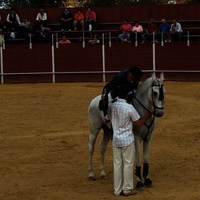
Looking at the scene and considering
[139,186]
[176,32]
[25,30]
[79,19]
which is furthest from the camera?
[79,19]

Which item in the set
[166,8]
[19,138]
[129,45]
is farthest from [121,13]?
[19,138]

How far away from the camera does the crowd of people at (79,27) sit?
24.5m

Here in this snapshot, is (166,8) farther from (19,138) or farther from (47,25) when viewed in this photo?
(19,138)

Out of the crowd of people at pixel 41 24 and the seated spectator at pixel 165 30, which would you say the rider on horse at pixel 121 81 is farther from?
the crowd of people at pixel 41 24

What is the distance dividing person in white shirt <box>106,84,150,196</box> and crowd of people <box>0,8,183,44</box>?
16527mm

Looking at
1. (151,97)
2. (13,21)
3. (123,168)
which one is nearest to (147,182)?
(123,168)

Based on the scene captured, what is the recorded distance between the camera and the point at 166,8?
27.3 metres

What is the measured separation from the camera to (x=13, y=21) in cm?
2545

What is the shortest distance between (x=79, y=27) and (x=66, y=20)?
0.60 meters

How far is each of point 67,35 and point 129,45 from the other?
3.59 metres

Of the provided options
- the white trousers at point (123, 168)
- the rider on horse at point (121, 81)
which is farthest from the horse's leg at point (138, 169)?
the rider on horse at point (121, 81)

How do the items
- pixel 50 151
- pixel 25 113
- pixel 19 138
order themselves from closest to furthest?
pixel 50 151 < pixel 19 138 < pixel 25 113

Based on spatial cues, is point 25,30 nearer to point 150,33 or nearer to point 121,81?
point 150,33

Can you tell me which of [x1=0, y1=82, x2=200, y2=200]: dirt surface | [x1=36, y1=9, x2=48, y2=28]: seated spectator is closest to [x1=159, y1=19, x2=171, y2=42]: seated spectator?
[x1=36, y1=9, x2=48, y2=28]: seated spectator
